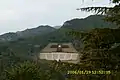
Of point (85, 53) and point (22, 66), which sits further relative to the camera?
point (22, 66)

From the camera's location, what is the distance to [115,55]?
7.12 meters

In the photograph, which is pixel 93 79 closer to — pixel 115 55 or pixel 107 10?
pixel 115 55

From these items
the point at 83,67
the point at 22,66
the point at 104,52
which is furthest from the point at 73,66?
the point at 22,66

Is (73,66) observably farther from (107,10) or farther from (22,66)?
(22,66)

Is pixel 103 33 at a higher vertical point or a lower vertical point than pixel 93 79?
higher

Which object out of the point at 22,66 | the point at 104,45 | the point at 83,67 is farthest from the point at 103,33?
the point at 22,66

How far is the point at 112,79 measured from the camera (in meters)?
7.04

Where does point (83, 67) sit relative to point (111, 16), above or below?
below

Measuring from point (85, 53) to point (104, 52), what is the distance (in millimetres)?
423

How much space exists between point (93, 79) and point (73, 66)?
1.73ft

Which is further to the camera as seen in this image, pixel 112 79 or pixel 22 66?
pixel 22 66

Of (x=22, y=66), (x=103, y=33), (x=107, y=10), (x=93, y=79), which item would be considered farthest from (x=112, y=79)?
(x=22, y=66)

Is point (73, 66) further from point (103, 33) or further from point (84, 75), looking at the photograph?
point (103, 33)

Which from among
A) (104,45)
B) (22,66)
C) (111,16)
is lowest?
(22,66)
